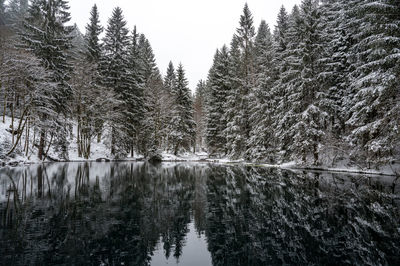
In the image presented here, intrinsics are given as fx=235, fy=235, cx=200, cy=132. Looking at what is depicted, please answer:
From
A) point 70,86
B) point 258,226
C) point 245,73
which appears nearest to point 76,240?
point 258,226

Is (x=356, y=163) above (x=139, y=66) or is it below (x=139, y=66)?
below

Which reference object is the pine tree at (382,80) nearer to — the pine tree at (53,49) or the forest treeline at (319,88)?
the forest treeline at (319,88)

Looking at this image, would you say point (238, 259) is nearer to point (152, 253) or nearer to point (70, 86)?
point (152, 253)

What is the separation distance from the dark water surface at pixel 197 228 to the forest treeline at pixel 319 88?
8.33m

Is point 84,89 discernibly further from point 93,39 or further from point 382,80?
point 382,80

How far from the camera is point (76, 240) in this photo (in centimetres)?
579

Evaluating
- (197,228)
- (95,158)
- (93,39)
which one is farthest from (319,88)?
(93,39)

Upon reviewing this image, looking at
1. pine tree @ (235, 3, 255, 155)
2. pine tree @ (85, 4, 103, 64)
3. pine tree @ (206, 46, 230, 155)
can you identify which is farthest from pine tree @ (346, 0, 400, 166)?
pine tree @ (85, 4, 103, 64)

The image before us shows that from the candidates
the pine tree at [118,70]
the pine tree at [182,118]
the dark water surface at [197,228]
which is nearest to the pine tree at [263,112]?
the pine tree at [182,118]

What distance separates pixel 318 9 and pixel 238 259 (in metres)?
27.2

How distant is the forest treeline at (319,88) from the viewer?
53.4 ft

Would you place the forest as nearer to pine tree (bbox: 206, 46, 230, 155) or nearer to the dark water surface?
pine tree (bbox: 206, 46, 230, 155)

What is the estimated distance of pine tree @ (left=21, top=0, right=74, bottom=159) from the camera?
1048 inches

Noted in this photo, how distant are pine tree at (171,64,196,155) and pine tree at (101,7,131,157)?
9.02 meters
